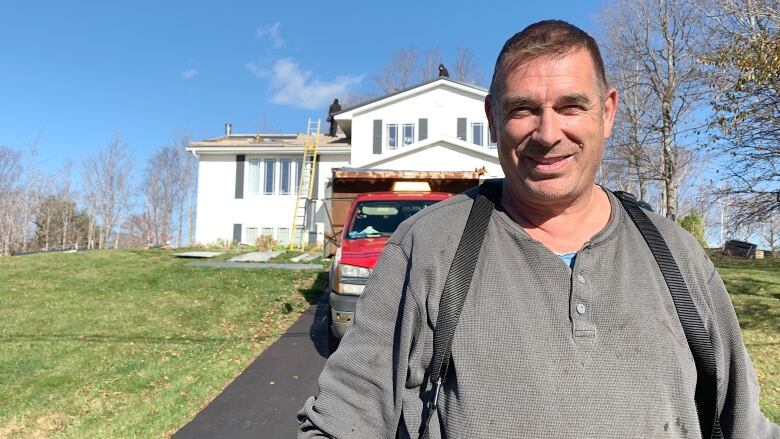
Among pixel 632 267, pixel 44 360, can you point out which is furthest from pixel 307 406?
pixel 44 360

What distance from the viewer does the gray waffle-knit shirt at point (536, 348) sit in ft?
4.20

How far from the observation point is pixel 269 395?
5.48 meters

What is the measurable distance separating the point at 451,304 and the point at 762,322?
910cm

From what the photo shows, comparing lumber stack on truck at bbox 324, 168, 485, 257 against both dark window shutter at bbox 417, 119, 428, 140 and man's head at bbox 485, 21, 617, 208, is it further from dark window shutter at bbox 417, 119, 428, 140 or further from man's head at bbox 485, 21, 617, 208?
dark window shutter at bbox 417, 119, 428, 140

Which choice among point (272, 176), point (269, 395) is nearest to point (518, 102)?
point (269, 395)

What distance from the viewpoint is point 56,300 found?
10086mm

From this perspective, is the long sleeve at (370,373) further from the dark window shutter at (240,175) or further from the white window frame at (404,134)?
the dark window shutter at (240,175)

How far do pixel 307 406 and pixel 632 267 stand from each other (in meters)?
0.97

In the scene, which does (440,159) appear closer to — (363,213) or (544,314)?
(363,213)

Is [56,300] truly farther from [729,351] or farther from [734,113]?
[734,113]

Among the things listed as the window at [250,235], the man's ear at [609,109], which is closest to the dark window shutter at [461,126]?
the window at [250,235]

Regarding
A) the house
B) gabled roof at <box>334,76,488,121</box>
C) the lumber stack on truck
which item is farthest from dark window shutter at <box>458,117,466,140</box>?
the lumber stack on truck

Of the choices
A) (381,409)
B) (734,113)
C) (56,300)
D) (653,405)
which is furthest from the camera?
(56,300)

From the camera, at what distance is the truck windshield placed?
7801 mm
